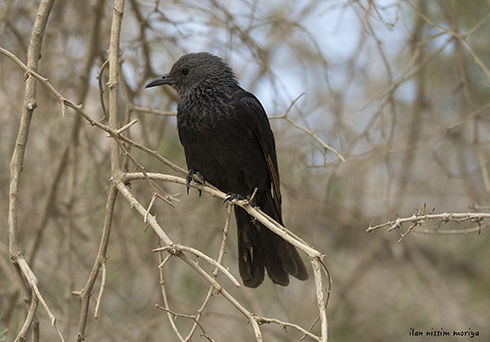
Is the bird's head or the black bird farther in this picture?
the bird's head

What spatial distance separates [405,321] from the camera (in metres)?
5.07

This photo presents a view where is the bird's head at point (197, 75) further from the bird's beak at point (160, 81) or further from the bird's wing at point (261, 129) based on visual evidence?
the bird's wing at point (261, 129)

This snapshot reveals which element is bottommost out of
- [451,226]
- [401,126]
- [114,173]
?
[114,173]

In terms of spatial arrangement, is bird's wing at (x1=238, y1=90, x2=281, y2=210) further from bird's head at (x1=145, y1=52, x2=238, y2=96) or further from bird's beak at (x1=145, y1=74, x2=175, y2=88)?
bird's beak at (x1=145, y1=74, x2=175, y2=88)

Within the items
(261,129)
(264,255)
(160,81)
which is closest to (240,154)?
(261,129)

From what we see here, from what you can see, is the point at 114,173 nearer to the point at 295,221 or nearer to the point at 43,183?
the point at 43,183

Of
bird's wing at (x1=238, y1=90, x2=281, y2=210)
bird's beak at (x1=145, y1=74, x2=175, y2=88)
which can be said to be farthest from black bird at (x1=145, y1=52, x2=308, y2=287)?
bird's beak at (x1=145, y1=74, x2=175, y2=88)

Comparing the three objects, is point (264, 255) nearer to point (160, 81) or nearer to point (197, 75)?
point (197, 75)

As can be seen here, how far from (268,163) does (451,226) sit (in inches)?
155

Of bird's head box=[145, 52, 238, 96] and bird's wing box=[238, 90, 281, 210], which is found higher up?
bird's head box=[145, 52, 238, 96]

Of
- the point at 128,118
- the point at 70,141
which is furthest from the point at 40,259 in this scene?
A: the point at 128,118

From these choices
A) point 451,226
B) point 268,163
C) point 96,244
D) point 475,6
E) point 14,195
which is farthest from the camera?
point 451,226

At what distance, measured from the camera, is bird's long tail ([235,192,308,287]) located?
2963 millimetres

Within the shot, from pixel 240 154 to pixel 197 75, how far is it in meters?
0.69
